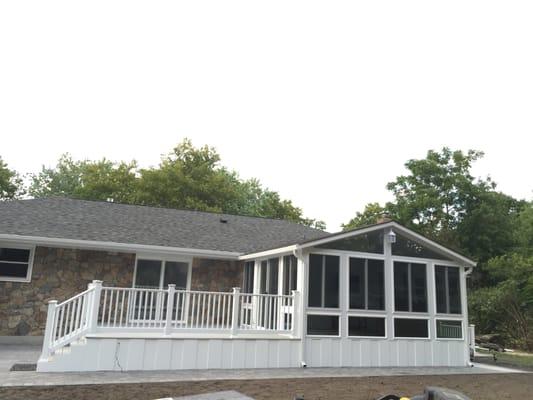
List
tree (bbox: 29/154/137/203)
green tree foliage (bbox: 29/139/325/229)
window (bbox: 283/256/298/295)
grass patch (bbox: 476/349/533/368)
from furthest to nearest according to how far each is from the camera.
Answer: tree (bbox: 29/154/137/203), green tree foliage (bbox: 29/139/325/229), grass patch (bbox: 476/349/533/368), window (bbox: 283/256/298/295)

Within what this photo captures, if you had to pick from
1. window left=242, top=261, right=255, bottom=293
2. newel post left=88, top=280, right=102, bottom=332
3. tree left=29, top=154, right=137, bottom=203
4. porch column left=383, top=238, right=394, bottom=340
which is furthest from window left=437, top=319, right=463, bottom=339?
tree left=29, top=154, right=137, bottom=203

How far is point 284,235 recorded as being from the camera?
14.6m

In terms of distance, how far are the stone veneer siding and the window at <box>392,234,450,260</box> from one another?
5.21 metres

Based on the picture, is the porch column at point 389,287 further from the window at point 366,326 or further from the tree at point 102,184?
the tree at point 102,184

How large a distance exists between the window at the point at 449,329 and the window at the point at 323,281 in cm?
279

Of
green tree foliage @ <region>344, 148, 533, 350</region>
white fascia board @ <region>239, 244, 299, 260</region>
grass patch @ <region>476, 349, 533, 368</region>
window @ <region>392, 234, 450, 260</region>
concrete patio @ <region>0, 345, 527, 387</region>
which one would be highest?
green tree foliage @ <region>344, 148, 533, 350</region>

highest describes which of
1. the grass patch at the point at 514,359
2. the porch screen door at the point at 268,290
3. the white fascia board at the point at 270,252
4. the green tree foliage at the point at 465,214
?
the green tree foliage at the point at 465,214

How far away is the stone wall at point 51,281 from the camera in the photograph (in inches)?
385

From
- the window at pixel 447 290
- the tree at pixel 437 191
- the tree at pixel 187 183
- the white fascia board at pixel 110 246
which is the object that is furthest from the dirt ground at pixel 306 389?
the tree at pixel 187 183

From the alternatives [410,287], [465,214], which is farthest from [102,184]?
[410,287]

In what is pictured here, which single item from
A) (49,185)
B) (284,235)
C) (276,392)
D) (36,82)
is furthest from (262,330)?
(49,185)

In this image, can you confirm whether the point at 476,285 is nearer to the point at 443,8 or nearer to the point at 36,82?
the point at 443,8

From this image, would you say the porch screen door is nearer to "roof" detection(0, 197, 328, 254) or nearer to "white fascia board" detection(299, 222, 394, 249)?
"roof" detection(0, 197, 328, 254)

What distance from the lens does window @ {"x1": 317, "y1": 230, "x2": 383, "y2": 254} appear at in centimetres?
904
